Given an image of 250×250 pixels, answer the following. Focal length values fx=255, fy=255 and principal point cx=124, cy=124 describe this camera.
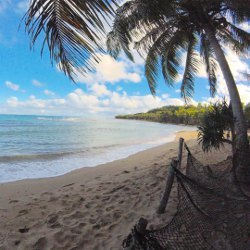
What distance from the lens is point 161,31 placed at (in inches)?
345

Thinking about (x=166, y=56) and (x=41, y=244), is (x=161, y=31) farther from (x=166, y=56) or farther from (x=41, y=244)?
(x=41, y=244)

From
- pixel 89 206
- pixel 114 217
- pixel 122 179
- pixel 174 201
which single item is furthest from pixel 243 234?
pixel 122 179

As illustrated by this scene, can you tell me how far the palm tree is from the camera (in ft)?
6.00

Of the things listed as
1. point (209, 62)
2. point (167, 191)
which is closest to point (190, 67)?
point (209, 62)

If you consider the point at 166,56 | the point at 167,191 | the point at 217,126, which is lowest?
the point at 167,191

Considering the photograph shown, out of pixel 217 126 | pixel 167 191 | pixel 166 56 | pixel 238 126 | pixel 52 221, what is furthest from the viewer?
pixel 166 56

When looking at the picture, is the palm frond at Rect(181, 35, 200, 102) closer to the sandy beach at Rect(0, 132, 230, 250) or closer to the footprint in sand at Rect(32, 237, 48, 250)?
the sandy beach at Rect(0, 132, 230, 250)

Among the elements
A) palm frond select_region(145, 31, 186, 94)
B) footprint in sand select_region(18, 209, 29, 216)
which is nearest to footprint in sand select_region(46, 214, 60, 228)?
footprint in sand select_region(18, 209, 29, 216)

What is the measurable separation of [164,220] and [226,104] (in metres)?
4.58

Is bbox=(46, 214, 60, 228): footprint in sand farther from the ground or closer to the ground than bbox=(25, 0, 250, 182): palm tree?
closer to the ground

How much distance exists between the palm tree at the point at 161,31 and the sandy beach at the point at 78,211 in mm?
2499

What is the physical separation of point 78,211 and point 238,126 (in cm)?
445

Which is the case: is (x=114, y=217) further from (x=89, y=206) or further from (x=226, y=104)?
(x=226, y=104)

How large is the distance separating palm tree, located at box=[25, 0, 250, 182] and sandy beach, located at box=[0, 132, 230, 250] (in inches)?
98.4
